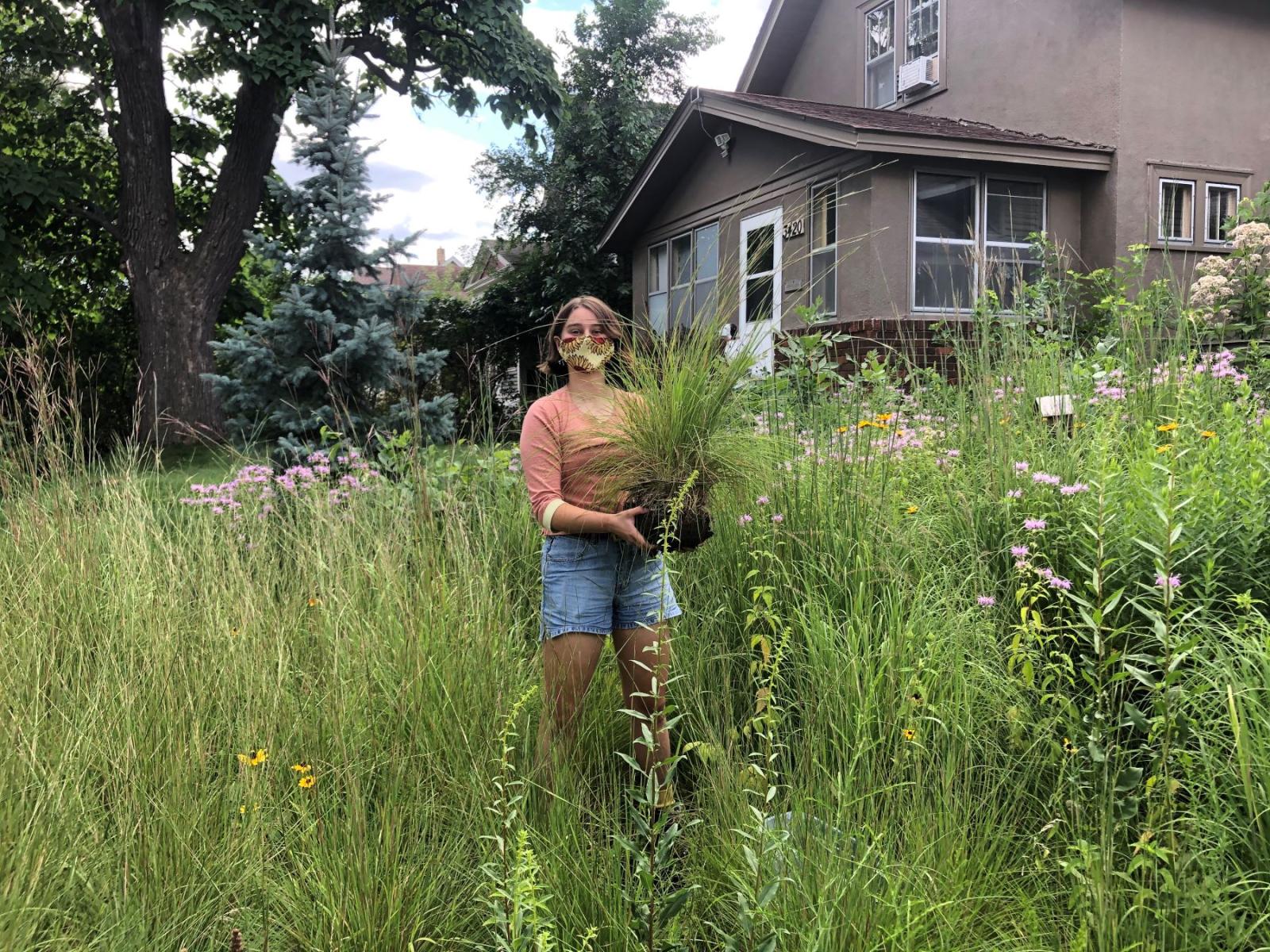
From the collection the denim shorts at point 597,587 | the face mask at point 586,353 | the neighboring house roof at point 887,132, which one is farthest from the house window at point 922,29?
the denim shorts at point 597,587

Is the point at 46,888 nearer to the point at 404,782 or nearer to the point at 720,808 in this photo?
the point at 404,782

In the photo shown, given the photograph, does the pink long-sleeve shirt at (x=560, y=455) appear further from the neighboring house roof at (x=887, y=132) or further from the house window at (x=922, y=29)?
the house window at (x=922, y=29)

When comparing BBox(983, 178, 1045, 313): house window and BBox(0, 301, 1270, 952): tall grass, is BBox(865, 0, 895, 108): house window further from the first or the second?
BBox(0, 301, 1270, 952): tall grass

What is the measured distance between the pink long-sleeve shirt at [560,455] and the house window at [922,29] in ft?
47.8

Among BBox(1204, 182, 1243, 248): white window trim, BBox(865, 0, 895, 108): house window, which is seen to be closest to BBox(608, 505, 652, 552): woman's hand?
BBox(1204, 182, 1243, 248): white window trim

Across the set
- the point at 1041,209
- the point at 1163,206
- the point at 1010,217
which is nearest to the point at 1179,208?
the point at 1163,206

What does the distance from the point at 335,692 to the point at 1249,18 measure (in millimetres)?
16229

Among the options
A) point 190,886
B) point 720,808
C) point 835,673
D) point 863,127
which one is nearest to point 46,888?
point 190,886

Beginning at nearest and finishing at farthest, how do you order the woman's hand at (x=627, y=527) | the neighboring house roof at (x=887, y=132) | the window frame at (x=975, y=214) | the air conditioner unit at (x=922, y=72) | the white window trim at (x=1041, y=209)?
1. the woman's hand at (x=627, y=527)
2. the neighboring house roof at (x=887, y=132)
3. the window frame at (x=975, y=214)
4. the white window trim at (x=1041, y=209)
5. the air conditioner unit at (x=922, y=72)

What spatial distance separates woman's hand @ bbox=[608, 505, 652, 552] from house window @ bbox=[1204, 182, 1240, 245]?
46.1 ft

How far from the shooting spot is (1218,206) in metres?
13.7

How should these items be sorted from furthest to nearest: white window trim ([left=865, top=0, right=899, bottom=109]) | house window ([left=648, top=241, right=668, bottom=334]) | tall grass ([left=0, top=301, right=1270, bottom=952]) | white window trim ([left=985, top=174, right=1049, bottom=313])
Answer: house window ([left=648, top=241, right=668, bottom=334]), white window trim ([left=865, top=0, right=899, bottom=109]), white window trim ([left=985, top=174, right=1049, bottom=313]), tall grass ([left=0, top=301, right=1270, bottom=952])

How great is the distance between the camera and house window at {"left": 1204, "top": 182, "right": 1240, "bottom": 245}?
1362cm

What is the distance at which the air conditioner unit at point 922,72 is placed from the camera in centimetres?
1493
